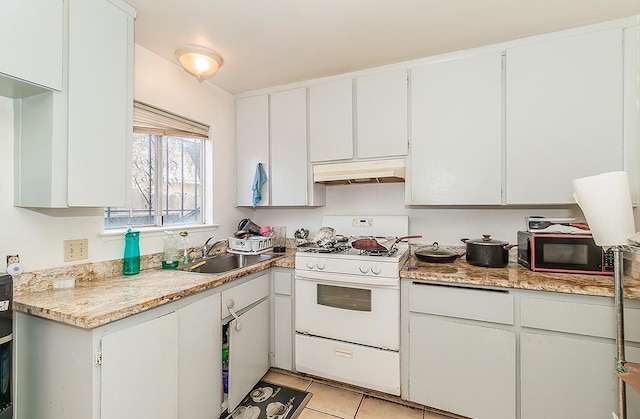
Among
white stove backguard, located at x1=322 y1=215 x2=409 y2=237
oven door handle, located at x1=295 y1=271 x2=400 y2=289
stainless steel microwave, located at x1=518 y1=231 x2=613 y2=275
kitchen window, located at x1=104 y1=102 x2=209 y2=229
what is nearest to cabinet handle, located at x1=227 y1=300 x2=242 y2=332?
oven door handle, located at x1=295 y1=271 x2=400 y2=289

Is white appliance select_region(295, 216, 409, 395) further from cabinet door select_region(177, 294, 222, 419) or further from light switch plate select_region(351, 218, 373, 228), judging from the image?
cabinet door select_region(177, 294, 222, 419)

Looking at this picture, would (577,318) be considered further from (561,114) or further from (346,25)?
(346,25)

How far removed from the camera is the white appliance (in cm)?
184

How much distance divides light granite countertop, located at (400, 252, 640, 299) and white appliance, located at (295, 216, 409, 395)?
187 mm

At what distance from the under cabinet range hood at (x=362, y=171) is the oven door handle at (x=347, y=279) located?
0.74 m

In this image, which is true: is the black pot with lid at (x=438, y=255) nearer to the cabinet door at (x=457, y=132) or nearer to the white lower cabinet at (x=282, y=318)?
the cabinet door at (x=457, y=132)

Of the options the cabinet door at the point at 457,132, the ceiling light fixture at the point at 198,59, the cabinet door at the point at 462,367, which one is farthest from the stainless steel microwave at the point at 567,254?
the ceiling light fixture at the point at 198,59

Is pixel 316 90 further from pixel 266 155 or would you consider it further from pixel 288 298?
pixel 288 298

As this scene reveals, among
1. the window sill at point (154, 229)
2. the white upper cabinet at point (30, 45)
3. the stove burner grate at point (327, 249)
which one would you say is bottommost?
the stove burner grate at point (327, 249)

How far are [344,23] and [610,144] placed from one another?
170cm

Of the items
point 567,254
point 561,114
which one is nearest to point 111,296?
point 567,254

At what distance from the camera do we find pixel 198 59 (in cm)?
185

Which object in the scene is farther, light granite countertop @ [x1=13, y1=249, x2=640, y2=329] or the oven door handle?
the oven door handle

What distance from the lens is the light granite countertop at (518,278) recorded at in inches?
57.4
